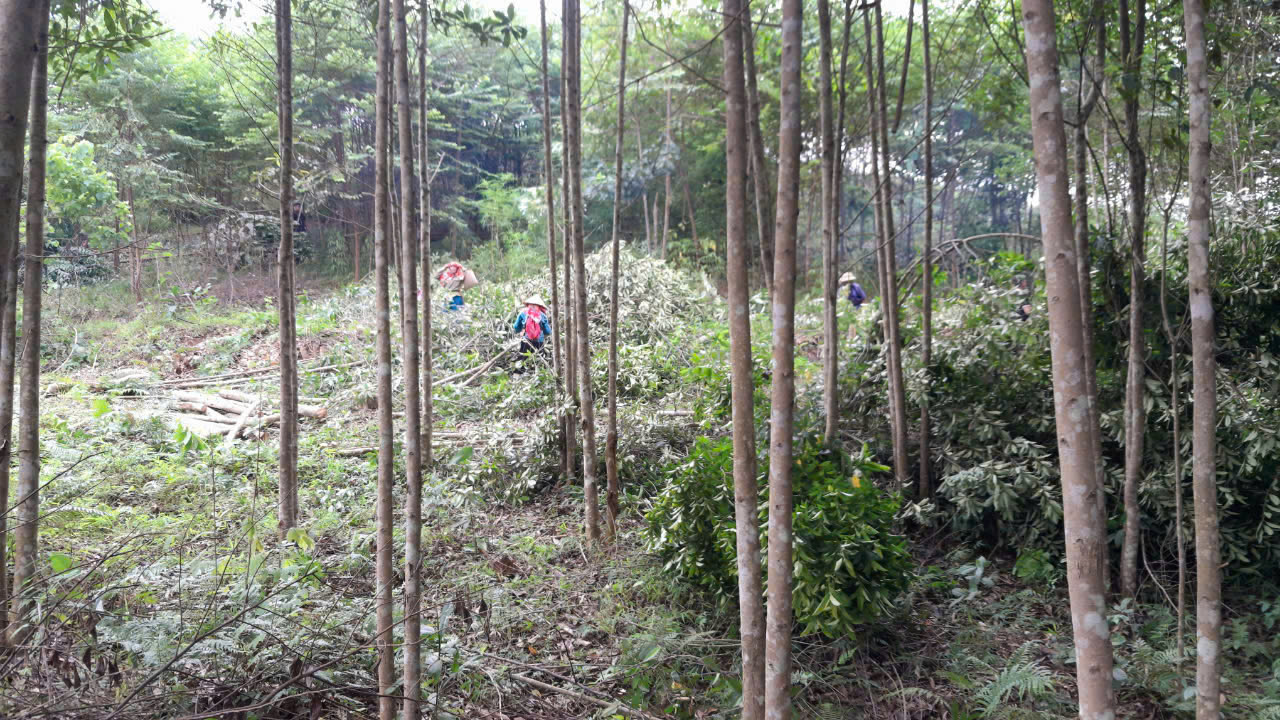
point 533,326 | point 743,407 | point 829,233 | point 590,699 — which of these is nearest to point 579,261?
point 829,233

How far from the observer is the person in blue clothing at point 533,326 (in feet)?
28.5

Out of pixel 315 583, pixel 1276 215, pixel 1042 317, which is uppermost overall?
pixel 1276 215

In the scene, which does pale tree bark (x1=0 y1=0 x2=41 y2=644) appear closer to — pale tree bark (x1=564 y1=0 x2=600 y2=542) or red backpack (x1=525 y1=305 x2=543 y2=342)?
pale tree bark (x1=564 y1=0 x2=600 y2=542)

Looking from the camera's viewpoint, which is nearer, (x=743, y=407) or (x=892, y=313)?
(x=743, y=407)

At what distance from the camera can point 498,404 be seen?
757 cm

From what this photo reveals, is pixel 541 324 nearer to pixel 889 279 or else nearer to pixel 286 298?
pixel 286 298

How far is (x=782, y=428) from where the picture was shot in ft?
7.44

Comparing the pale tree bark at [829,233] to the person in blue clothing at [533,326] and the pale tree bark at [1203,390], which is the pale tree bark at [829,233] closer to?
the pale tree bark at [1203,390]

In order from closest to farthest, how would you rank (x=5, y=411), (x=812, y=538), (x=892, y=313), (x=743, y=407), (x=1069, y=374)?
1. (x=1069, y=374)
2. (x=743, y=407)
3. (x=5, y=411)
4. (x=812, y=538)
5. (x=892, y=313)

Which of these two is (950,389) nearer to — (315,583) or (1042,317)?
(1042,317)

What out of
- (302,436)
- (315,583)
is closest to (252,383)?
(302,436)

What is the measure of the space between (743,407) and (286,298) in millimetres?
3174

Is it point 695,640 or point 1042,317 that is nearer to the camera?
point 695,640

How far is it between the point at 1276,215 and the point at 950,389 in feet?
6.49
